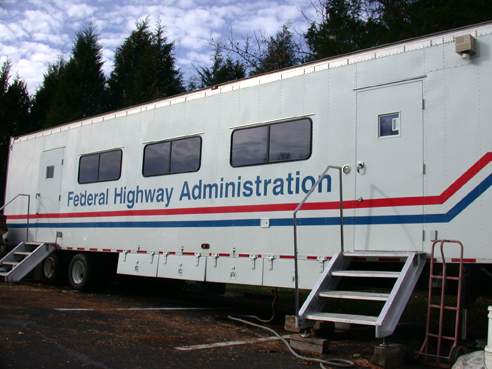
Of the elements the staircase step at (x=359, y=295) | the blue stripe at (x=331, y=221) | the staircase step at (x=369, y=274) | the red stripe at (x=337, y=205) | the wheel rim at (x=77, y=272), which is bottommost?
the wheel rim at (x=77, y=272)

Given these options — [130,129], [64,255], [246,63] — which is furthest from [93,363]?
[246,63]

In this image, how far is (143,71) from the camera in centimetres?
2558

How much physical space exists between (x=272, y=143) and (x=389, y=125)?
68.9 inches

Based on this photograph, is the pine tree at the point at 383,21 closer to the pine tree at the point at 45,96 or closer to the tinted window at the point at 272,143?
the tinted window at the point at 272,143

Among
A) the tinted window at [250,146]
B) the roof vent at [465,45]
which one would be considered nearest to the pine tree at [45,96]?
the tinted window at [250,146]

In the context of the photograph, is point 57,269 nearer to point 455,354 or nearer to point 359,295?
point 359,295

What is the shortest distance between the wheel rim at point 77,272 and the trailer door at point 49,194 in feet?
2.91

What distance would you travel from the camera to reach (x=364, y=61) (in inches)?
255

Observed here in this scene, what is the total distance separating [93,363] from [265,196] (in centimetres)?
340

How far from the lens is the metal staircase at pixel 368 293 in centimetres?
498

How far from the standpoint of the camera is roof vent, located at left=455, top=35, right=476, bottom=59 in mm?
5539

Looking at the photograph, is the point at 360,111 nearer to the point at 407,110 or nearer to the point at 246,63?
the point at 407,110

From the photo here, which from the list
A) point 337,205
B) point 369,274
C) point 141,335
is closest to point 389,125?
point 337,205

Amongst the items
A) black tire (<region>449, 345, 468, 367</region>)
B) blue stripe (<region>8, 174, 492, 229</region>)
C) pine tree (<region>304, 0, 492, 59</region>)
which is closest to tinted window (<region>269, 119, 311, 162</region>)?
blue stripe (<region>8, 174, 492, 229</region>)
